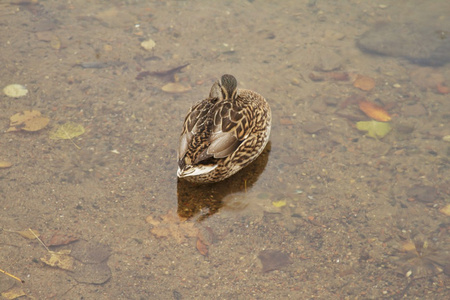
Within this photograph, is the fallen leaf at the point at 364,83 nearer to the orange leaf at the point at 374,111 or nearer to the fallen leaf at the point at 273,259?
the orange leaf at the point at 374,111

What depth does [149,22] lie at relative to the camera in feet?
25.5

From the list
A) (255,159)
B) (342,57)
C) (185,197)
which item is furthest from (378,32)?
(185,197)

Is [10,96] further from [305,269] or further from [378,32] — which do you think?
[378,32]

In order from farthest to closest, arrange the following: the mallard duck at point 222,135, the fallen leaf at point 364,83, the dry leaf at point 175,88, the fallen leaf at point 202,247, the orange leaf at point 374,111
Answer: the fallen leaf at point 364,83 → the dry leaf at point 175,88 → the orange leaf at point 374,111 → the mallard duck at point 222,135 → the fallen leaf at point 202,247

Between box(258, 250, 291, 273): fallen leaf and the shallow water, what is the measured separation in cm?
1

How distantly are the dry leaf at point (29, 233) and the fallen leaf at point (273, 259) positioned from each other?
6.95 ft

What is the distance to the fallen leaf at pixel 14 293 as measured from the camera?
4.21m

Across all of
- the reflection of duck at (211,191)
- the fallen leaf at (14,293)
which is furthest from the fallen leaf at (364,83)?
the fallen leaf at (14,293)

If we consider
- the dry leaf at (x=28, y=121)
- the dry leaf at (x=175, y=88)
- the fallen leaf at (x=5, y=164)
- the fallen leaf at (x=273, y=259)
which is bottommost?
the fallen leaf at (x=273, y=259)

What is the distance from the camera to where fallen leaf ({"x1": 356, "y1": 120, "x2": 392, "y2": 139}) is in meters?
6.02

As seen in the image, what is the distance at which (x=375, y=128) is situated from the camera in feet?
20.0

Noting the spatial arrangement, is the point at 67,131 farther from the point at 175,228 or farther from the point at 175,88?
the point at 175,228

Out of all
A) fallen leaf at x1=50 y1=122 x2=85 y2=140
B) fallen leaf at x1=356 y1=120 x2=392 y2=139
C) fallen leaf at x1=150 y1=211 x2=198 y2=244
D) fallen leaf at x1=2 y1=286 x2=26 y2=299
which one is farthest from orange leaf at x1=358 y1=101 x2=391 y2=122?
fallen leaf at x1=2 y1=286 x2=26 y2=299

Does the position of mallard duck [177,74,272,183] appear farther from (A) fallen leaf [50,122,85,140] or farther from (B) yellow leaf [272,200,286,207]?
(A) fallen leaf [50,122,85,140]
